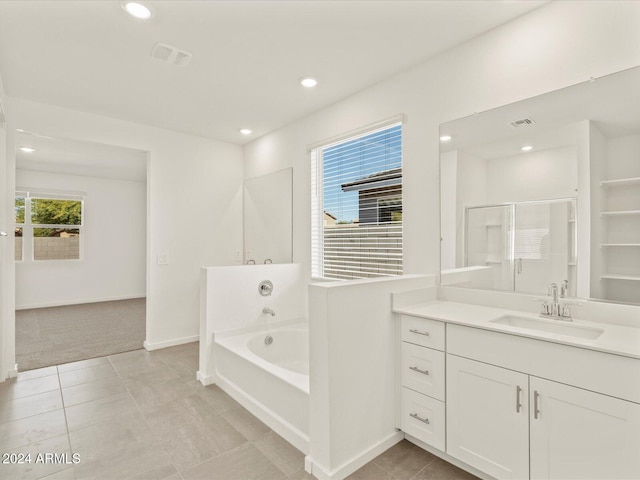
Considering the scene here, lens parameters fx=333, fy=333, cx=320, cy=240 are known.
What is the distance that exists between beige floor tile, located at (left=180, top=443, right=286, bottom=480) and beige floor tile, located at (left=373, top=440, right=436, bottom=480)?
56 cm

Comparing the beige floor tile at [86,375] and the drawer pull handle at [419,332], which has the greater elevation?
the drawer pull handle at [419,332]

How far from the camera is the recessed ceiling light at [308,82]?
2728mm

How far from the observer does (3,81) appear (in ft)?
8.85

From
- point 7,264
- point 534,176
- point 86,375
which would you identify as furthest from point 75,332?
point 534,176

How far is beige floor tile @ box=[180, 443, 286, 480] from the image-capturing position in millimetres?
1741

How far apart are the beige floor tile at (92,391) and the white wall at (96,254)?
169 inches

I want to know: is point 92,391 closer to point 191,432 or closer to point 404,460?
point 191,432

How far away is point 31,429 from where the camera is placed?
216cm

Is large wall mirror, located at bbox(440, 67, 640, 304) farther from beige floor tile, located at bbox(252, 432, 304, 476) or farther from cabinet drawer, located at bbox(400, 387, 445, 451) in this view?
beige floor tile, located at bbox(252, 432, 304, 476)

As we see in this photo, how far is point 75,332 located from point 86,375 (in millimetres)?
1792

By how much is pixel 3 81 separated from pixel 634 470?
4549mm

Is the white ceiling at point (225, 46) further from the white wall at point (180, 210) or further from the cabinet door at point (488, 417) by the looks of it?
the cabinet door at point (488, 417)

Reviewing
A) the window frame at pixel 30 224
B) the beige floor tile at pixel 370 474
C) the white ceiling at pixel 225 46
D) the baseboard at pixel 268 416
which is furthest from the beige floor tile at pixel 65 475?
the window frame at pixel 30 224

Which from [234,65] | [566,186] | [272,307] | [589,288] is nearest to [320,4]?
[234,65]
